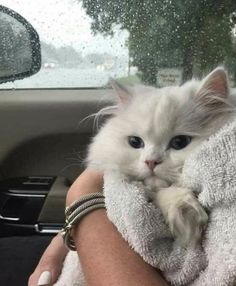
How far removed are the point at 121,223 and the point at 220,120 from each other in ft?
0.94

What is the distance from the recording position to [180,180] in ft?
3.32

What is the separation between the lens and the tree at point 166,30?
1999 millimetres

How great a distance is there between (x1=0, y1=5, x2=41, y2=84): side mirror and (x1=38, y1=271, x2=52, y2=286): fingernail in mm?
981

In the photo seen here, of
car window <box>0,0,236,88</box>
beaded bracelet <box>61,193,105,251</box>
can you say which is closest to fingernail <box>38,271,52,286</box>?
beaded bracelet <box>61,193,105,251</box>

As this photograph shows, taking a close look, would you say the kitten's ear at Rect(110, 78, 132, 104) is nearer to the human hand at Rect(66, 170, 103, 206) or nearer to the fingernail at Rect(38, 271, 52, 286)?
the human hand at Rect(66, 170, 103, 206)

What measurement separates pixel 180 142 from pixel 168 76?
3.11 ft

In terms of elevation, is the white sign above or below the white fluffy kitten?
below

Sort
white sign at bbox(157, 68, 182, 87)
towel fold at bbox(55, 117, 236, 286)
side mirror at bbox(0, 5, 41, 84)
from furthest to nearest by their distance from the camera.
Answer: side mirror at bbox(0, 5, 41, 84)
white sign at bbox(157, 68, 182, 87)
towel fold at bbox(55, 117, 236, 286)

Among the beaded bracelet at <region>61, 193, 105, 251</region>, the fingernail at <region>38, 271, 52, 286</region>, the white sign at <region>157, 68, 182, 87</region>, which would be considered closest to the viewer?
the beaded bracelet at <region>61, 193, 105, 251</region>

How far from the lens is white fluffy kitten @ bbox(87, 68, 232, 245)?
106 cm

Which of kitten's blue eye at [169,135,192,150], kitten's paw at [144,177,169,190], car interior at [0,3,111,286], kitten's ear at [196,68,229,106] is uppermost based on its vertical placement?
kitten's ear at [196,68,229,106]

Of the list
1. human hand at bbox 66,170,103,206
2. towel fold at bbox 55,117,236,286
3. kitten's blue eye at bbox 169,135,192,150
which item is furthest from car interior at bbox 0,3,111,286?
towel fold at bbox 55,117,236,286

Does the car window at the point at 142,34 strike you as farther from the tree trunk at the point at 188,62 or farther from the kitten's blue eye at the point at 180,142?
the kitten's blue eye at the point at 180,142

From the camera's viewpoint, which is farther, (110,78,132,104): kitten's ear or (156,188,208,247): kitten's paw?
(110,78,132,104): kitten's ear
